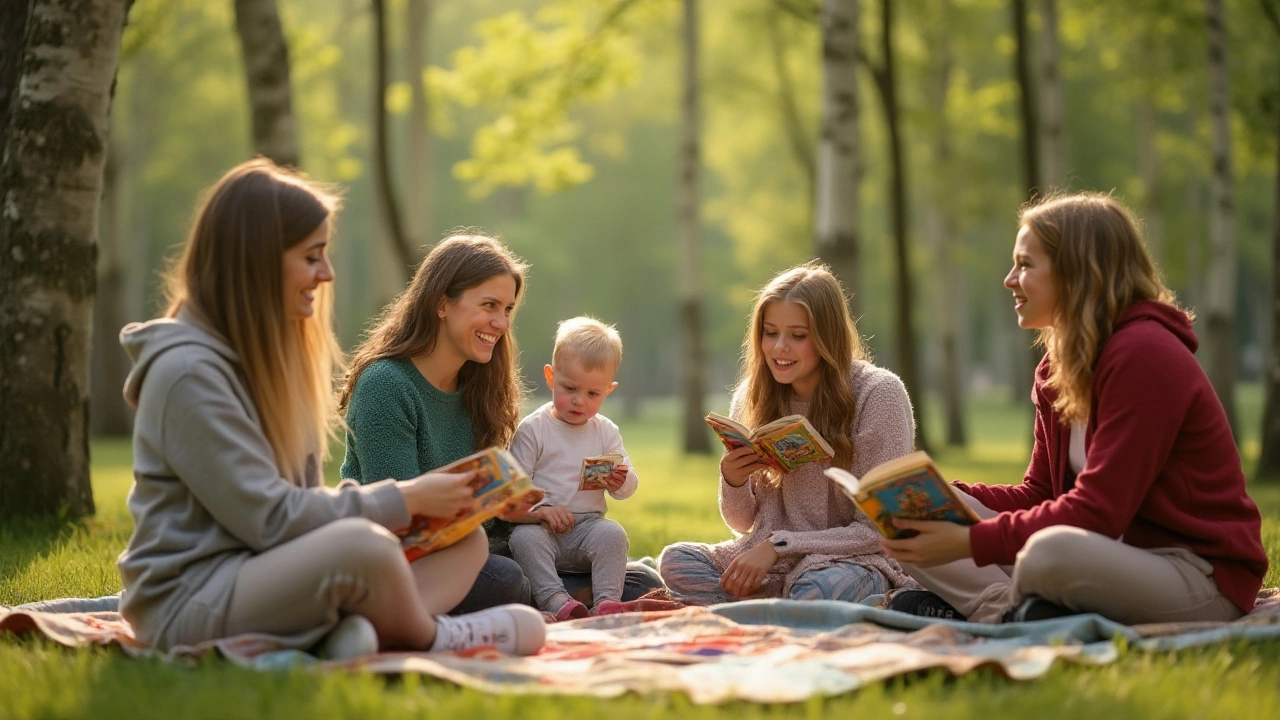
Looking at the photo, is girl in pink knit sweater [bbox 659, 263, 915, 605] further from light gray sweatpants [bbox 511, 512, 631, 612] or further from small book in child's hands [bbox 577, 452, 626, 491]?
small book in child's hands [bbox 577, 452, 626, 491]

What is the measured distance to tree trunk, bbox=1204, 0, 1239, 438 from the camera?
1312 cm

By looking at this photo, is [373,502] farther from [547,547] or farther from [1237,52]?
[1237,52]

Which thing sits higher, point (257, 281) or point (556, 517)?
point (257, 281)

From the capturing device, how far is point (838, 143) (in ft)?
35.7

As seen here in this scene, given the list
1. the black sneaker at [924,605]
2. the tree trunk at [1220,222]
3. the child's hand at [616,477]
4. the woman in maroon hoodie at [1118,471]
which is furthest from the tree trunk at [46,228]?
the tree trunk at [1220,222]

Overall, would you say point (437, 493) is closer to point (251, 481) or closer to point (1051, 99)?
point (251, 481)

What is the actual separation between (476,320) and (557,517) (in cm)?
86

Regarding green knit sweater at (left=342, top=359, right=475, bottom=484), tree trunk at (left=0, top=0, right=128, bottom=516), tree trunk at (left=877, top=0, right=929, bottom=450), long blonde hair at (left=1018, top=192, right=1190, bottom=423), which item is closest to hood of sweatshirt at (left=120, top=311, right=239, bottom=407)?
green knit sweater at (left=342, top=359, right=475, bottom=484)

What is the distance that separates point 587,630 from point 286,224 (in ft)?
5.81

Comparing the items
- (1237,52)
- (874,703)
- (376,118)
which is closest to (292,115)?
(376,118)

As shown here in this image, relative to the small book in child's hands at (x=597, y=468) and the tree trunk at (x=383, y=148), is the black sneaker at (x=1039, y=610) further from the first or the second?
the tree trunk at (x=383, y=148)

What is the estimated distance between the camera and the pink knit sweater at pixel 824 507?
16.6ft

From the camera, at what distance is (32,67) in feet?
21.9

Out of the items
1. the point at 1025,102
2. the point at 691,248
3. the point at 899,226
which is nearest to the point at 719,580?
the point at 1025,102
